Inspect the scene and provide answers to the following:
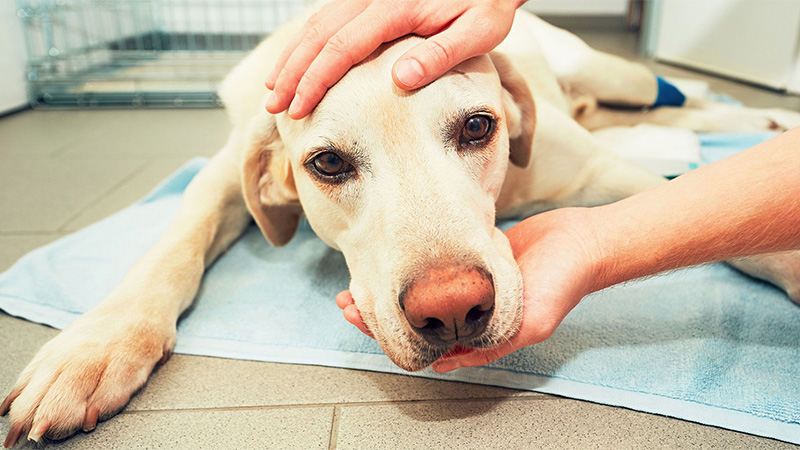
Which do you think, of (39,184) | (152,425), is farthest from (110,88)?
(152,425)

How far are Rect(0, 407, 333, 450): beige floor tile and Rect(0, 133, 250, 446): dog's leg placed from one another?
0.04 meters

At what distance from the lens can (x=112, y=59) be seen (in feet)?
17.9

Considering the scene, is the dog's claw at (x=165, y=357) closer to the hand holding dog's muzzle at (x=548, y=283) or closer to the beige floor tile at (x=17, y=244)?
the hand holding dog's muzzle at (x=548, y=283)

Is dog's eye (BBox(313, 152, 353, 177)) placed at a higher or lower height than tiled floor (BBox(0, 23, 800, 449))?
higher

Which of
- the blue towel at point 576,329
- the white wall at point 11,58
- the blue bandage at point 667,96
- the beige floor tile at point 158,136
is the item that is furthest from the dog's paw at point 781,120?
the white wall at point 11,58

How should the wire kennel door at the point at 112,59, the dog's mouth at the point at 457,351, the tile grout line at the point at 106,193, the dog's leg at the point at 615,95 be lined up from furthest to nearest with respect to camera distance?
the wire kennel door at the point at 112,59 < the dog's leg at the point at 615,95 < the tile grout line at the point at 106,193 < the dog's mouth at the point at 457,351

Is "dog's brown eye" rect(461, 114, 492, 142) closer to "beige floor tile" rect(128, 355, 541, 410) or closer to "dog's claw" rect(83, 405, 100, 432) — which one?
"beige floor tile" rect(128, 355, 541, 410)

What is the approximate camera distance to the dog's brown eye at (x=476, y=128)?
1256 millimetres

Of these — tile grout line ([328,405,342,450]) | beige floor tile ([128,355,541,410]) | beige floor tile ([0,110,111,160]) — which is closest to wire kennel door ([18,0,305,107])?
beige floor tile ([0,110,111,160])

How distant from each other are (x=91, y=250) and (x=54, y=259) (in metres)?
0.12

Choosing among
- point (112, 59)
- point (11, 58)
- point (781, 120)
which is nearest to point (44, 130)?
point (11, 58)

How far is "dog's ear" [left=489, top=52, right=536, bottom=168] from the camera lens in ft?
5.00

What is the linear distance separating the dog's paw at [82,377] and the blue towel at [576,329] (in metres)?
0.17

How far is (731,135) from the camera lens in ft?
8.54
